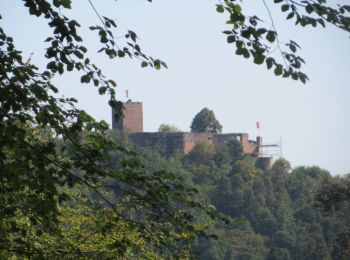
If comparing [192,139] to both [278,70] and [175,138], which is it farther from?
[278,70]

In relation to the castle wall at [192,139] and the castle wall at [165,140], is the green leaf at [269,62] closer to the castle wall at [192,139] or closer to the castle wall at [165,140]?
the castle wall at [192,139]

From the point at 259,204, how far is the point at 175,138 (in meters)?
20.8

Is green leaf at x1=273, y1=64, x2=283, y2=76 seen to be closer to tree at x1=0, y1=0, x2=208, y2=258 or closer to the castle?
tree at x1=0, y1=0, x2=208, y2=258

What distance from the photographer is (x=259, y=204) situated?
97.6 meters

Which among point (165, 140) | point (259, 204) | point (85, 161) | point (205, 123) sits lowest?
point (259, 204)

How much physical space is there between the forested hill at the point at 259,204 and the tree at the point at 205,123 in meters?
6.20

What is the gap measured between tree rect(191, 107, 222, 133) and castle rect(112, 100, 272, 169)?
2844 millimetres

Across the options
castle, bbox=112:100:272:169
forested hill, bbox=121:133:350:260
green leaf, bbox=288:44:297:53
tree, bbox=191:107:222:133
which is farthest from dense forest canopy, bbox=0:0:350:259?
tree, bbox=191:107:222:133

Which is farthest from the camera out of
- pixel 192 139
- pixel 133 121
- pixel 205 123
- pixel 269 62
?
pixel 205 123

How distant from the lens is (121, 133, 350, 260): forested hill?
8156 centimetres

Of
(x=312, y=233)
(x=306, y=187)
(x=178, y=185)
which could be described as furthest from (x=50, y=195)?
(x=306, y=187)

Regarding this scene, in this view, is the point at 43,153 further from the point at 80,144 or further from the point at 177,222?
the point at 177,222

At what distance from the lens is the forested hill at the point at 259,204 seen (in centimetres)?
8156

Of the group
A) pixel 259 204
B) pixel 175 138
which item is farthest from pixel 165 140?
pixel 259 204
